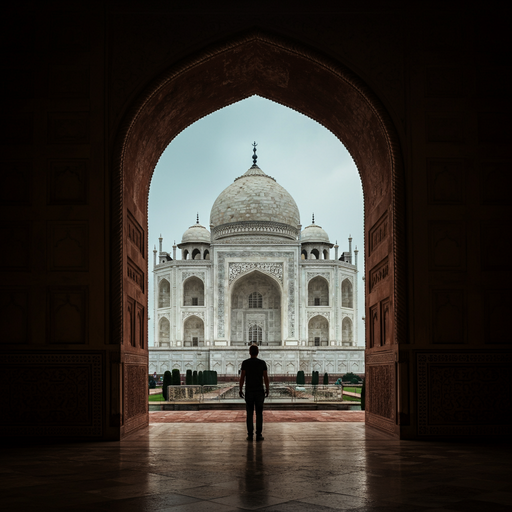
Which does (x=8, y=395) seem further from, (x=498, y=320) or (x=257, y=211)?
(x=257, y=211)

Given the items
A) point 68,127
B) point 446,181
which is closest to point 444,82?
point 446,181

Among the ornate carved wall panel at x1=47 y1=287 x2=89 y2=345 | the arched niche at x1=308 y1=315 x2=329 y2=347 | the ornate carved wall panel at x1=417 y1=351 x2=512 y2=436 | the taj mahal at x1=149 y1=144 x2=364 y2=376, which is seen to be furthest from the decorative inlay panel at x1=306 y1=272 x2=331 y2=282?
the ornate carved wall panel at x1=47 y1=287 x2=89 y2=345

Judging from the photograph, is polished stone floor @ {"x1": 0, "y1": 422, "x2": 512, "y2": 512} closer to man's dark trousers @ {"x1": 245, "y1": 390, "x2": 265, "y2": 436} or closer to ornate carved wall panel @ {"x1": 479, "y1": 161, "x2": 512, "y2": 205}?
man's dark trousers @ {"x1": 245, "y1": 390, "x2": 265, "y2": 436}

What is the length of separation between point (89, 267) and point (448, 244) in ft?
10.0

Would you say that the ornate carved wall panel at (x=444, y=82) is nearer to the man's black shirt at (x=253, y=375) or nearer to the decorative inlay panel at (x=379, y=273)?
the decorative inlay panel at (x=379, y=273)

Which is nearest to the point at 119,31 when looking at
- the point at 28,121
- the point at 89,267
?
the point at 28,121

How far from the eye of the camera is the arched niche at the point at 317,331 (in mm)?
28453

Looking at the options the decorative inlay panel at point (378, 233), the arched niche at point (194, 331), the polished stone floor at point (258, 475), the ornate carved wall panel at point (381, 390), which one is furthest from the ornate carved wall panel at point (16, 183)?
the arched niche at point (194, 331)

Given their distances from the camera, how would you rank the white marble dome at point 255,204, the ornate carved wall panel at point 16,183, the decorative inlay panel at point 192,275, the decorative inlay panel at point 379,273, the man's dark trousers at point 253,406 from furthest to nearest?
the white marble dome at point 255,204
the decorative inlay panel at point 192,275
the decorative inlay panel at point 379,273
the ornate carved wall panel at point 16,183
the man's dark trousers at point 253,406

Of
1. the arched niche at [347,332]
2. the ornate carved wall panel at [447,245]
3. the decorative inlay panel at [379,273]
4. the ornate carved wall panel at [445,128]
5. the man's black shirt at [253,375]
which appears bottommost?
the arched niche at [347,332]

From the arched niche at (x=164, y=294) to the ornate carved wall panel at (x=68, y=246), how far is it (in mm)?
23790

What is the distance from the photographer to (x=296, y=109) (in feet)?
23.0

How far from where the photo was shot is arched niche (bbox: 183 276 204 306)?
2858cm

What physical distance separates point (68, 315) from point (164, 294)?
24.0m
